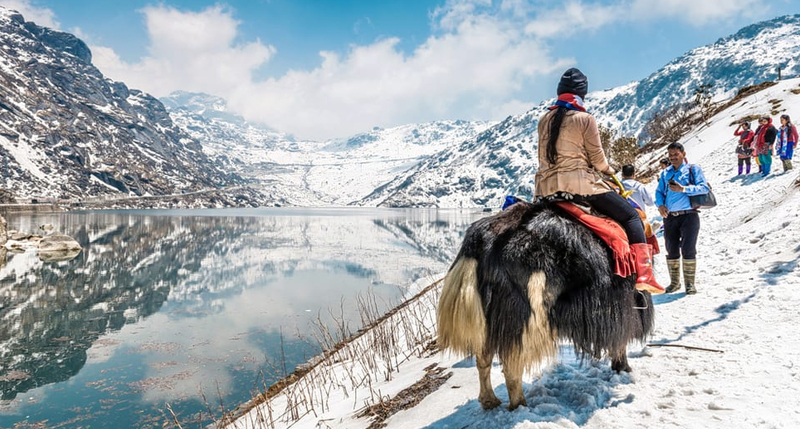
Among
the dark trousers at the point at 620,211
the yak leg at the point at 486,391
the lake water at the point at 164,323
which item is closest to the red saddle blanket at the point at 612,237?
the dark trousers at the point at 620,211

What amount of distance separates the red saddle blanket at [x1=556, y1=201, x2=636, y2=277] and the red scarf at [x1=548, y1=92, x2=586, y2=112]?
2.54 ft

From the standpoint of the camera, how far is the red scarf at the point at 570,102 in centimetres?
342

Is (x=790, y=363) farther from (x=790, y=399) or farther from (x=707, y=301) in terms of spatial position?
(x=707, y=301)

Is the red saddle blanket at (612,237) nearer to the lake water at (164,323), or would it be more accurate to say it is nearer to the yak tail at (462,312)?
the yak tail at (462,312)

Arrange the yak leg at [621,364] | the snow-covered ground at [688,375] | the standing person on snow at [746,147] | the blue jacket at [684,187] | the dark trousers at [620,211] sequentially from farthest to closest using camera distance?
the standing person on snow at [746,147]
the blue jacket at [684,187]
the yak leg at [621,364]
the dark trousers at [620,211]
the snow-covered ground at [688,375]

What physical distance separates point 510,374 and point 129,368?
36.7 feet

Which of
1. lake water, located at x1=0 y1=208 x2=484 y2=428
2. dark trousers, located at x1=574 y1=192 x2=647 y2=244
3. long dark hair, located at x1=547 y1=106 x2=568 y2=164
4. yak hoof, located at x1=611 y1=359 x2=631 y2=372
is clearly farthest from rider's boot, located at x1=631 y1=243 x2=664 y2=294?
lake water, located at x1=0 y1=208 x2=484 y2=428

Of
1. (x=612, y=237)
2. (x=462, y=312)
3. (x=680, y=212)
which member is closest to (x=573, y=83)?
(x=612, y=237)

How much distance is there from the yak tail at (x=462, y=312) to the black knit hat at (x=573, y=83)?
1648 millimetres

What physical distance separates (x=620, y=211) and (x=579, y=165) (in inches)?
21.2

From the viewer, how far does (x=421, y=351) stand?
7055 mm

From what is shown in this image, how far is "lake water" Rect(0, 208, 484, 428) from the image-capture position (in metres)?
9.02

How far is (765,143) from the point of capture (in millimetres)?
11867

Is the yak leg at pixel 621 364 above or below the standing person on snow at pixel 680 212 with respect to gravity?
below
